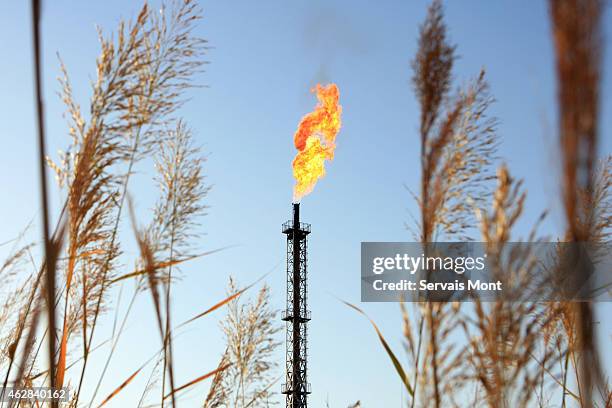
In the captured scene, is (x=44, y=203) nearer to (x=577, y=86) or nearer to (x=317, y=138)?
(x=577, y=86)

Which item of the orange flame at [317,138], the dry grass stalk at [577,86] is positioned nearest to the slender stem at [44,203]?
the dry grass stalk at [577,86]

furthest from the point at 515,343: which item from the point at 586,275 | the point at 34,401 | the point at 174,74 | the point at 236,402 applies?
the point at 236,402

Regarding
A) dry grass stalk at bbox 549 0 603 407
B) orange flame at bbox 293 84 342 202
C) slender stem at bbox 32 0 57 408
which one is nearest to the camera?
dry grass stalk at bbox 549 0 603 407

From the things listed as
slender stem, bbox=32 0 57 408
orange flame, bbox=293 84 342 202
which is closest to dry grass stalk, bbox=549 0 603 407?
slender stem, bbox=32 0 57 408

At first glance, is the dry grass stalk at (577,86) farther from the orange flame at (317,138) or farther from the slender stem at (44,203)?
the orange flame at (317,138)

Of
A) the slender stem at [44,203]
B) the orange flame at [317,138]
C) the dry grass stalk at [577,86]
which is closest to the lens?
the dry grass stalk at [577,86]

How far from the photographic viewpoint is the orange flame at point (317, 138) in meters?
21.4

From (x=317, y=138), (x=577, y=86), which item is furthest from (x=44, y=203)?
(x=317, y=138)

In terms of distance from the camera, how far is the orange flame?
21.4m

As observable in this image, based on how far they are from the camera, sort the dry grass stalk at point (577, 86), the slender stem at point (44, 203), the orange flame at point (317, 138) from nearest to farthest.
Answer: the dry grass stalk at point (577, 86) → the slender stem at point (44, 203) → the orange flame at point (317, 138)

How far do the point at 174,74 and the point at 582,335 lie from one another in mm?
1704

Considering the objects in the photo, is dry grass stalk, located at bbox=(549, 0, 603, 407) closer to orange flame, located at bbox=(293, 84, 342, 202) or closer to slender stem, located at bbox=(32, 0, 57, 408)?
slender stem, located at bbox=(32, 0, 57, 408)

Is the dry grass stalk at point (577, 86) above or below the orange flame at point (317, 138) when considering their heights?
below

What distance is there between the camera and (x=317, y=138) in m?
24.1
